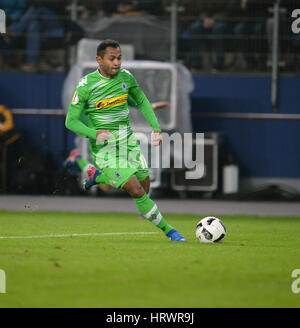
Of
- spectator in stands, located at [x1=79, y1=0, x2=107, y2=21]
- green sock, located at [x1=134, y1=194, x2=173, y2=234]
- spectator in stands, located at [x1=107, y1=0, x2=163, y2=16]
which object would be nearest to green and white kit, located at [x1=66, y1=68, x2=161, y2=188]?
green sock, located at [x1=134, y1=194, x2=173, y2=234]

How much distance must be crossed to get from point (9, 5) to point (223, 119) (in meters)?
5.25

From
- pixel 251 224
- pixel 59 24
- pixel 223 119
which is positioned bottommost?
pixel 251 224

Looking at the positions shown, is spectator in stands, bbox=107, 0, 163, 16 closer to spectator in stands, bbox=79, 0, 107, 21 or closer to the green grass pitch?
spectator in stands, bbox=79, 0, 107, 21

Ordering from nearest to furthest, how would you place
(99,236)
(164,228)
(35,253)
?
(35,253) < (164,228) < (99,236)

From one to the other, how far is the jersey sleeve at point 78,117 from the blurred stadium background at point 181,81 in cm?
847

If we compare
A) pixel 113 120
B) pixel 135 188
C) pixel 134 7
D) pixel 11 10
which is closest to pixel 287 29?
pixel 134 7

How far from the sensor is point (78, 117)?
9820 mm

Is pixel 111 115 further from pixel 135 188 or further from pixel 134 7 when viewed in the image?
pixel 134 7

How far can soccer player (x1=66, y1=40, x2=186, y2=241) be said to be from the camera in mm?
9711

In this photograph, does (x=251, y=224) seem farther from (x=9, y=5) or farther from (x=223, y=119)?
(x=9, y=5)

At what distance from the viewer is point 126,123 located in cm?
1020

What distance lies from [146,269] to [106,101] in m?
3.08
